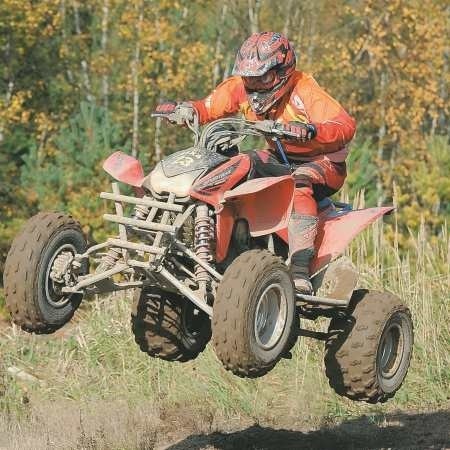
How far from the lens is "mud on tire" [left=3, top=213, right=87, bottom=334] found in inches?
245

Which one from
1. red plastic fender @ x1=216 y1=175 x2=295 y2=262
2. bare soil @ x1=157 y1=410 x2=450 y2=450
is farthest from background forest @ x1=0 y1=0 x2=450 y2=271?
red plastic fender @ x1=216 y1=175 x2=295 y2=262

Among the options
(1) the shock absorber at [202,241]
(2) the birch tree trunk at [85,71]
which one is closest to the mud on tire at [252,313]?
(1) the shock absorber at [202,241]

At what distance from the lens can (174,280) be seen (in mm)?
6070

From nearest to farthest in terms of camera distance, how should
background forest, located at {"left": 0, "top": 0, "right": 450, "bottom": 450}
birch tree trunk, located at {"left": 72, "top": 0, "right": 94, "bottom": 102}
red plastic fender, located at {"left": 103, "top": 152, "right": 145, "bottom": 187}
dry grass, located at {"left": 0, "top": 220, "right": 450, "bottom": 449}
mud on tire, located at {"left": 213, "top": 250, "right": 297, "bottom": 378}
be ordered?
mud on tire, located at {"left": 213, "top": 250, "right": 297, "bottom": 378}, red plastic fender, located at {"left": 103, "top": 152, "right": 145, "bottom": 187}, dry grass, located at {"left": 0, "top": 220, "right": 450, "bottom": 449}, background forest, located at {"left": 0, "top": 0, "right": 450, "bottom": 450}, birch tree trunk, located at {"left": 72, "top": 0, "right": 94, "bottom": 102}

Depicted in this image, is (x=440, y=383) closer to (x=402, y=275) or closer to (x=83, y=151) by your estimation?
(x=402, y=275)

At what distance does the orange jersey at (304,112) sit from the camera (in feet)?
22.4

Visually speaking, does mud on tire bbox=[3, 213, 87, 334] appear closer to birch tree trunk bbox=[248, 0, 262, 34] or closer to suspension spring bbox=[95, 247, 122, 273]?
suspension spring bbox=[95, 247, 122, 273]

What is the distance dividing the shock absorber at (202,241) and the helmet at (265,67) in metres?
0.89

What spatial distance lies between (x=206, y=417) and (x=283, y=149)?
3758 millimetres

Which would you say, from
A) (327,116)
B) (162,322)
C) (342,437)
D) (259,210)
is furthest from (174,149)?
(259,210)

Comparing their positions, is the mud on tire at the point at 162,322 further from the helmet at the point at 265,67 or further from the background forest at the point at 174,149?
the background forest at the point at 174,149

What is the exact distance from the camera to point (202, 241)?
6.20 meters

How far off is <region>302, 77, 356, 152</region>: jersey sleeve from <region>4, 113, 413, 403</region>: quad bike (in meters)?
0.28

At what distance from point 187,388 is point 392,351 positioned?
12.2 ft
